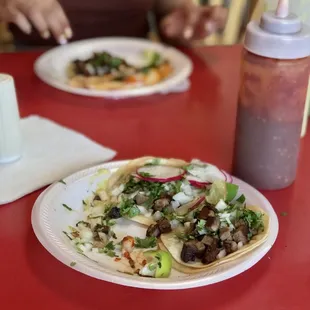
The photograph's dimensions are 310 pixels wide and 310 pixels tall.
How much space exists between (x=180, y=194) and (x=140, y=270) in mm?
156

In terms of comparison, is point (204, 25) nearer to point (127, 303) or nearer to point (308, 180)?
point (308, 180)

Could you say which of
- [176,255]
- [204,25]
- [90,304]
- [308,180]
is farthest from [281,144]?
[204,25]

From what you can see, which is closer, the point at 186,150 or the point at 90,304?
the point at 90,304

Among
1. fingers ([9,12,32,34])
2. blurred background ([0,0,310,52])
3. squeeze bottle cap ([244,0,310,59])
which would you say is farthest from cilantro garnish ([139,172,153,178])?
blurred background ([0,0,310,52])

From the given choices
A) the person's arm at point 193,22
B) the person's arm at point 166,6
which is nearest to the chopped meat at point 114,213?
the person's arm at point 193,22

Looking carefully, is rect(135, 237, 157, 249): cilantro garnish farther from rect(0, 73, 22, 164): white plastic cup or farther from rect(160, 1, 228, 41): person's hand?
rect(160, 1, 228, 41): person's hand

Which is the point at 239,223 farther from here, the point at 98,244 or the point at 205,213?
the point at 98,244

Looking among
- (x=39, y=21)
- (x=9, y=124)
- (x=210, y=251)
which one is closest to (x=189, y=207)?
(x=210, y=251)

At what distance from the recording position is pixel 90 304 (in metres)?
0.69

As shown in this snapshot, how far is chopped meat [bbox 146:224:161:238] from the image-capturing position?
0.79 m

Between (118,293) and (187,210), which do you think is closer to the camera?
(118,293)

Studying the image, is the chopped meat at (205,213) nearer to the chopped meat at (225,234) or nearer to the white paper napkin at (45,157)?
the chopped meat at (225,234)

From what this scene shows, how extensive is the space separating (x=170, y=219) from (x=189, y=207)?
35mm

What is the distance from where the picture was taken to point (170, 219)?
812 millimetres
